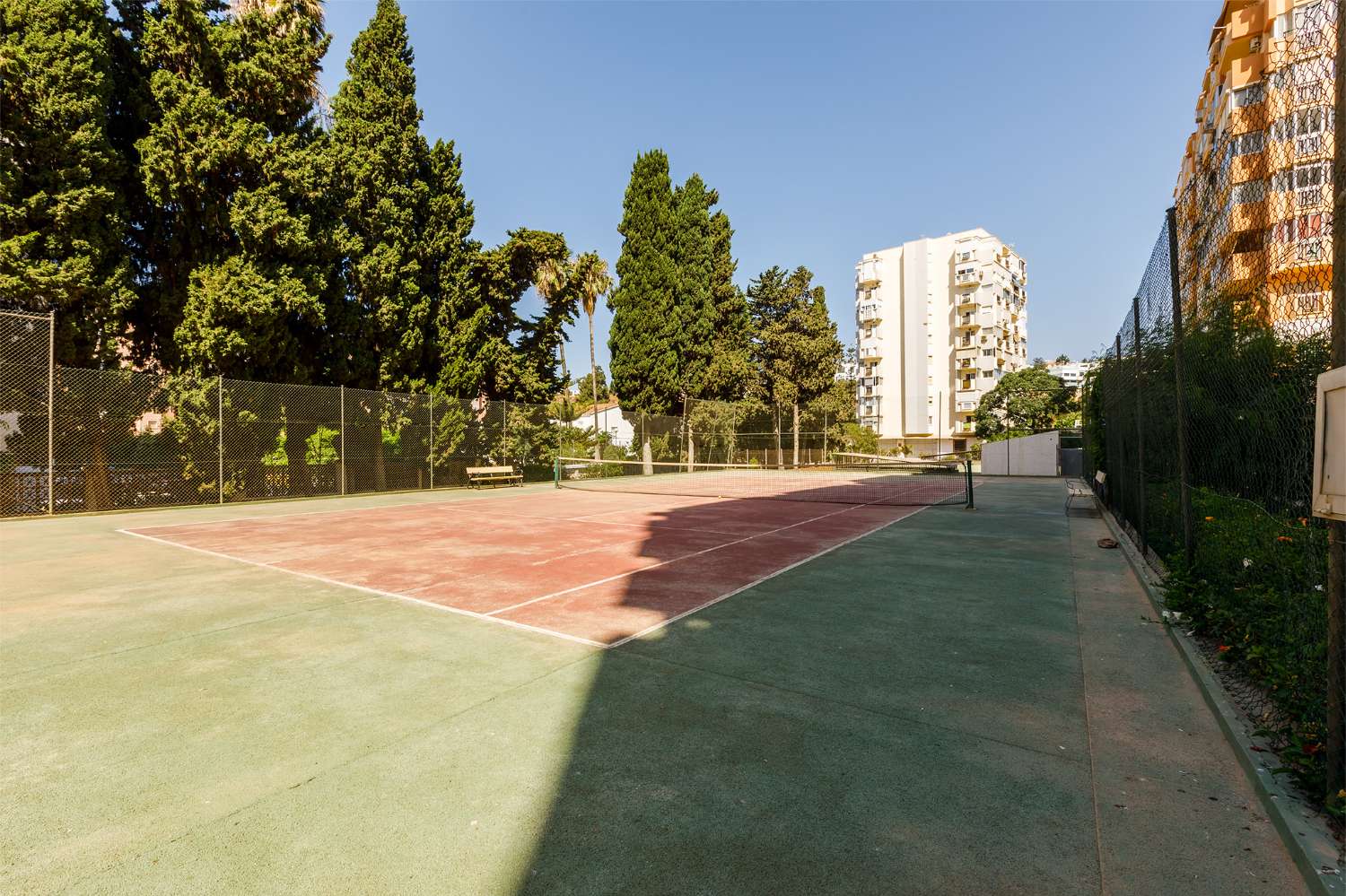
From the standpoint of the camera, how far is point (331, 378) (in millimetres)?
21125

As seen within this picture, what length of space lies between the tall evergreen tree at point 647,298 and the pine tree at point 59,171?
22953 mm

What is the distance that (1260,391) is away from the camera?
4.75 metres

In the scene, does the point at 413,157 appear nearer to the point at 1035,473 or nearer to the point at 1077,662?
the point at 1077,662

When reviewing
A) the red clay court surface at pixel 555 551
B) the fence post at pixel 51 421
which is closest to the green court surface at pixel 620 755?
the red clay court surface at pixel 555 551

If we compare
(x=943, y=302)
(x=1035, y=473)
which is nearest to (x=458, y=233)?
(x=1035, y=473)

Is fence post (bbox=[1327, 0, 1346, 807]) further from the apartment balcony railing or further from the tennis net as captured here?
the tennis net

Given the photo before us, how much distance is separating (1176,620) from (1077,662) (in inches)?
56.6

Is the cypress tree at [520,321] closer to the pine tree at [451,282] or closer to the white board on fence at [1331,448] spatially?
the pine tree at [451,282]

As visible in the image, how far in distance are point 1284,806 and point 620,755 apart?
276 centimetres

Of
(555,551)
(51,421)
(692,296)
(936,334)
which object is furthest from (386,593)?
(936,334)

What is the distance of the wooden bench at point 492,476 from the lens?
2347 centimetres

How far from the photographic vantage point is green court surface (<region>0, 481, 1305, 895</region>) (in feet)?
7.61

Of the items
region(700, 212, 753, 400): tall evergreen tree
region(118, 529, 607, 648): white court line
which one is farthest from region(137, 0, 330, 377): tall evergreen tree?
region(700, 212, 753, 400): tall evergreen tree

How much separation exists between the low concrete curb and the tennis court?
3679 mm
